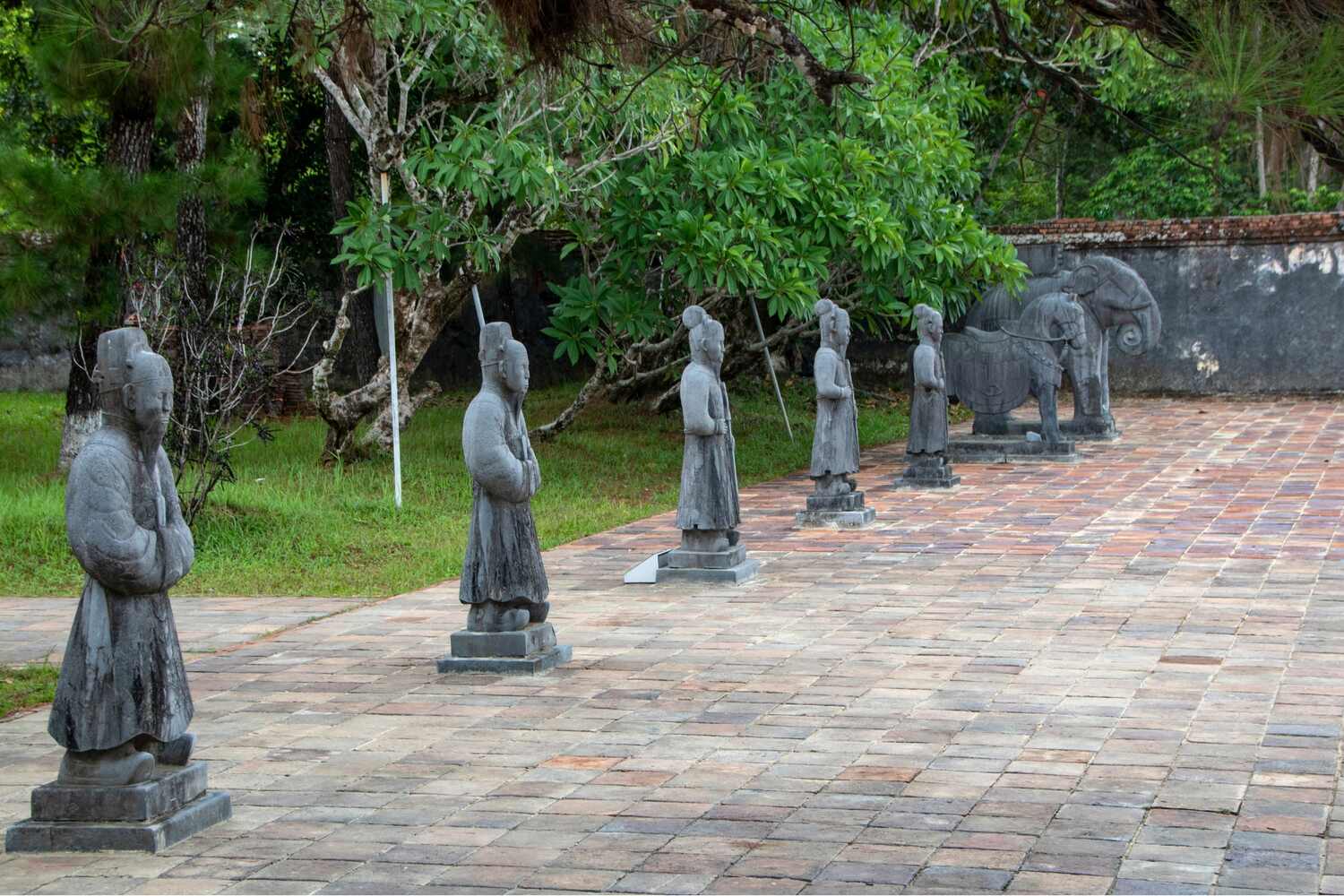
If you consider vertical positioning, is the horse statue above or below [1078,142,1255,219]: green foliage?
below

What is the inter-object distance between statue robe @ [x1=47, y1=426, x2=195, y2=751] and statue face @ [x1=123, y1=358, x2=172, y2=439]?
0.25 feet

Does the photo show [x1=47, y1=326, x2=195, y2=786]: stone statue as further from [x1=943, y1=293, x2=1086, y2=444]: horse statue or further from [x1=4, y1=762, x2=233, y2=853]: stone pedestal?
[x1=943, y1=293, x2=1086, y2=444]: horse statue

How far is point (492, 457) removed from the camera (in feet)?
24.0

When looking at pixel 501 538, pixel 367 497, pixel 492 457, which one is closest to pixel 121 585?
pixel 492 457

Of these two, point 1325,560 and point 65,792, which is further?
point 1325,560

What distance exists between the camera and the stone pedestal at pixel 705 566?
9648 millimetres

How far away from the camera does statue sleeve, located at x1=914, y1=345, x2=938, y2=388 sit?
13258mm

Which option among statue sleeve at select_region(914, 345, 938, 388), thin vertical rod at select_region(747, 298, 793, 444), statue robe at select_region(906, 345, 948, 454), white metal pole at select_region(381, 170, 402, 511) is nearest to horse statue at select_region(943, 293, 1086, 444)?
statue robe at select_region(906, 345, 948, 454)

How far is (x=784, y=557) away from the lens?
10.6 meters

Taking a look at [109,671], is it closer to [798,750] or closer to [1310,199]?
[798,750]

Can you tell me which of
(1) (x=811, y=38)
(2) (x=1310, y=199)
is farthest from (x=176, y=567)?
(2) (x=1310, y=199)

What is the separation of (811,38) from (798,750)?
8269 millimetres

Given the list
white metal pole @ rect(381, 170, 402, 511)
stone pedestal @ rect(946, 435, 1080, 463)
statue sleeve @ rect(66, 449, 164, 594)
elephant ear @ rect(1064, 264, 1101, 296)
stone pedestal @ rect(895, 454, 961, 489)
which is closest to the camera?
statue sleeve @ rect(66, 449, 164, 594)

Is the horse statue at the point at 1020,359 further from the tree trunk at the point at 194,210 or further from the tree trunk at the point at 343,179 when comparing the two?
the tree trunk at the point at 194,210
